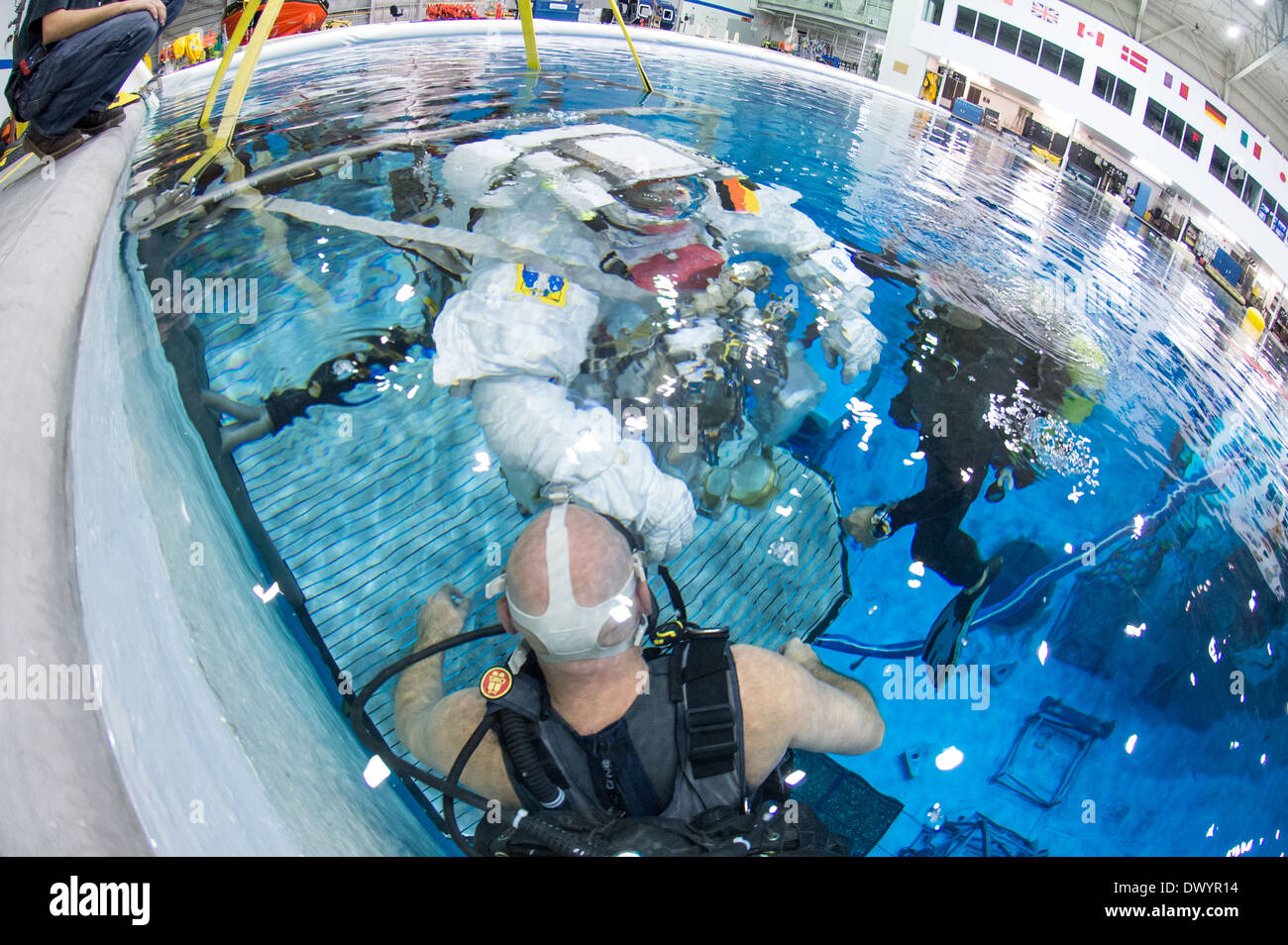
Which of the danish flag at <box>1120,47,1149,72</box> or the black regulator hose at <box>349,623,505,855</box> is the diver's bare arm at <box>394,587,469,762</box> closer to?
the black regulator hose at <box>349,623,505,855</box>

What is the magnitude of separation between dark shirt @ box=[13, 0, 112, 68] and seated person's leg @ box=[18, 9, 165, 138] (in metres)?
0.09

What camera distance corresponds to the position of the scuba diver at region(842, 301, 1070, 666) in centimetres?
142

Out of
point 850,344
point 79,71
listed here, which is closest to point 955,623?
point 850,344

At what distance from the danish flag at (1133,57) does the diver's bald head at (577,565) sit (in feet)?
20.8

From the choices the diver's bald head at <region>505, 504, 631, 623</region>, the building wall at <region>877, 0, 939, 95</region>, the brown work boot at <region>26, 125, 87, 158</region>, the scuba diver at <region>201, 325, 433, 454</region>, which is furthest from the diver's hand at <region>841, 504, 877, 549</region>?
the building wall at <region>877, 0, 939, 95</region>

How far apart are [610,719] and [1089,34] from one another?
8334mm

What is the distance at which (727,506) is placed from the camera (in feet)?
4.72

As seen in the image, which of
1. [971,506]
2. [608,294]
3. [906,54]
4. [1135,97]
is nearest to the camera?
[971,506]

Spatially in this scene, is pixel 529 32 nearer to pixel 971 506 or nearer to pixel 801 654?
pixel 971 506

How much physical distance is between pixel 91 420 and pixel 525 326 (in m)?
0.76

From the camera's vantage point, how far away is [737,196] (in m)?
2.05

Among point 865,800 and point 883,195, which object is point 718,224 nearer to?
point 883,195

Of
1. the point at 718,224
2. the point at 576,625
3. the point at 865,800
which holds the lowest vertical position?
the point at 865,800

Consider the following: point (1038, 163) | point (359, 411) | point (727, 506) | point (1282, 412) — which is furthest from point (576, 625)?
point (1038, 163)
